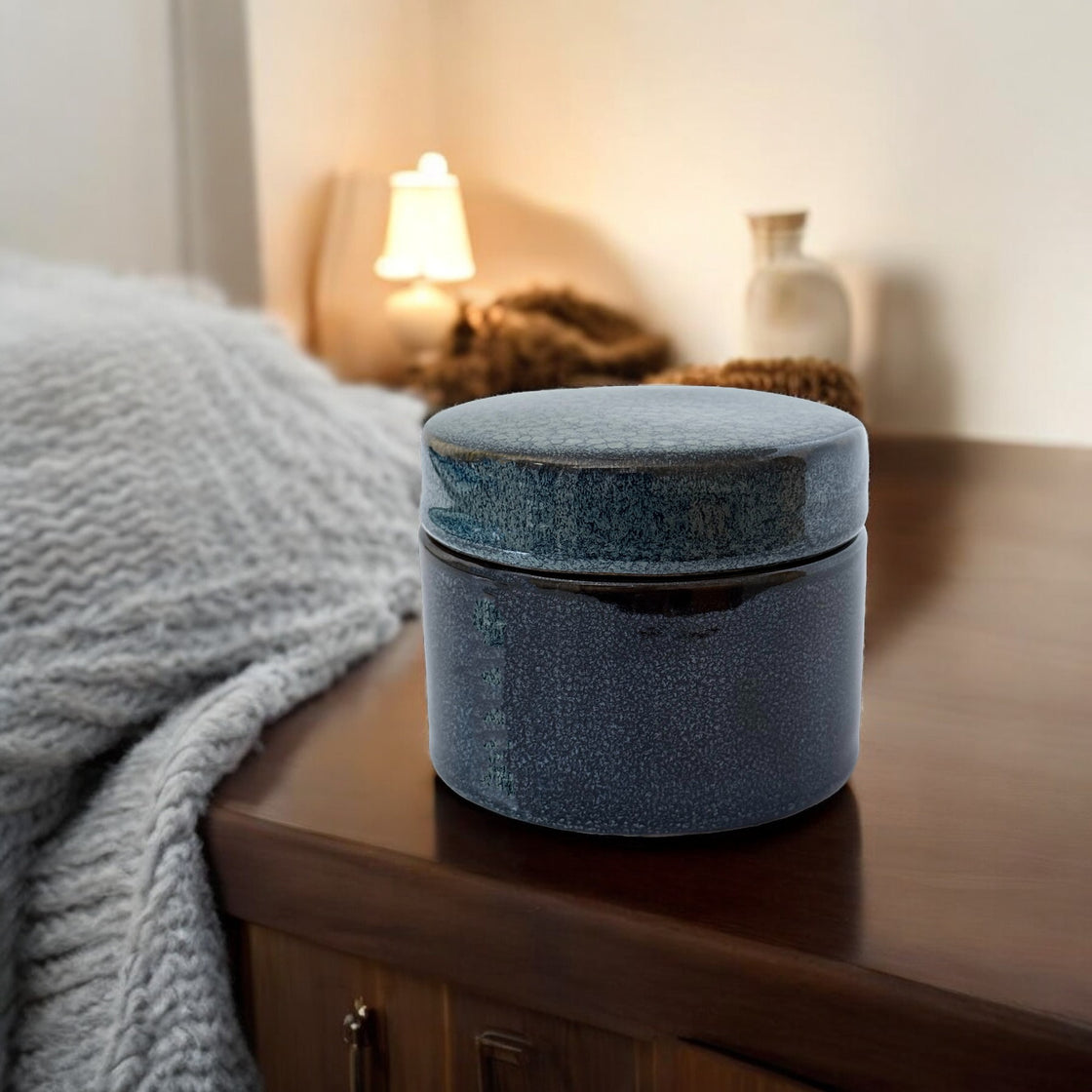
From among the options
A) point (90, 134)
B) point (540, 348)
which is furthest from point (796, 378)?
point (90, 134)

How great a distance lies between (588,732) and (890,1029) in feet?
0.42

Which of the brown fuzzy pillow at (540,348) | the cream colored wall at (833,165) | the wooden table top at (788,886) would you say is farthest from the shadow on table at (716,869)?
the cream colored wall at (833,165)

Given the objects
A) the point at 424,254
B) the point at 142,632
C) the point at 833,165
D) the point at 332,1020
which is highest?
the point at 833,165

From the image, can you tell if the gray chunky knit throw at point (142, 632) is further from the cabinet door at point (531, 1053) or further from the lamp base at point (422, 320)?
the lamp base at point (422, 320)

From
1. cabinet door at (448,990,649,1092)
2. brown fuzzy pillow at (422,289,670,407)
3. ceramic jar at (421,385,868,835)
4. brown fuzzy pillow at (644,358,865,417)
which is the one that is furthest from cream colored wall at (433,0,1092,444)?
cabinet door at (448,990,649,1092)

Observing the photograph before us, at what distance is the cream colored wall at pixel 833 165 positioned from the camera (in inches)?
52.7

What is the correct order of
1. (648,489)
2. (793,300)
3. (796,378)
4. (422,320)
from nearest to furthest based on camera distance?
1. (648,489)
2. (796,378)
3. (793,300)
4. (422,320)

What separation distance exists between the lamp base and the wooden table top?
3.53 feet

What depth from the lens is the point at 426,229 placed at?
162 centimetres

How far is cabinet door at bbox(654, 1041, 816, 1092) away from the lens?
0.38 metres

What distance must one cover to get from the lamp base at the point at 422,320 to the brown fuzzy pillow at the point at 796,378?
59 centimetres

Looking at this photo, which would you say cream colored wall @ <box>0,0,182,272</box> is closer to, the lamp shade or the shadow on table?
the lamp shade

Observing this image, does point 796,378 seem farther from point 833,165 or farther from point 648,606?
point 648,606

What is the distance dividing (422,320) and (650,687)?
4.22 ft
